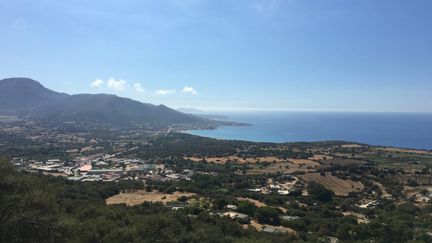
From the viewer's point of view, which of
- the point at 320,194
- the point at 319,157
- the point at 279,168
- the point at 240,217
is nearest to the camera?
the point at 240,217

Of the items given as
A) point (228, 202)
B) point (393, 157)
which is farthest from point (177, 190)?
point (393, 157)

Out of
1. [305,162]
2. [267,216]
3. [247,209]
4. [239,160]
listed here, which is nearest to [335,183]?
[305,162]

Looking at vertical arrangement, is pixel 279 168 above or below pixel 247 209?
below

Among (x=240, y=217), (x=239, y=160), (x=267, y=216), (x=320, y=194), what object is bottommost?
(x=239, y=160)

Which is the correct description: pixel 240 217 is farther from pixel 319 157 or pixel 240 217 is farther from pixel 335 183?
pixel 319 157

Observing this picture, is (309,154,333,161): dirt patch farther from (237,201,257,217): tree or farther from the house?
the house

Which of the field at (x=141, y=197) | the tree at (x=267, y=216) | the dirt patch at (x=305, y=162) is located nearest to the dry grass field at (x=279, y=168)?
→ the dirt patch at (x=305, y=162)

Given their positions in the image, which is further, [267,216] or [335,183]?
[335,183]
